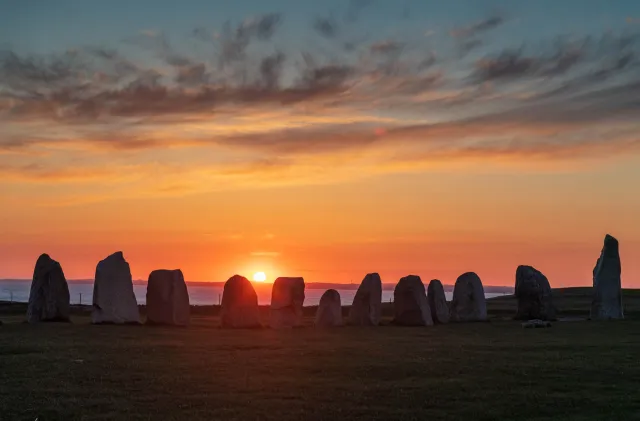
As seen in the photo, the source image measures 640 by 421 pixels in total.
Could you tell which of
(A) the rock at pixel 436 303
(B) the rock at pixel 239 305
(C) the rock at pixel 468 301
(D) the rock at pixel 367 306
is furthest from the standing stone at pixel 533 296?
(B) the rock at pixel 239 305

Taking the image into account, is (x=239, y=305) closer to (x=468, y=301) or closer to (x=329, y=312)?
(x=329, y=312)

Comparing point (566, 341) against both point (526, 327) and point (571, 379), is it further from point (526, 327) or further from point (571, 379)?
point (571, 379)

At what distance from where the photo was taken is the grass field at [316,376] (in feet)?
52.4

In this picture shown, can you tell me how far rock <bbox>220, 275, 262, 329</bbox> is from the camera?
38.5 metres

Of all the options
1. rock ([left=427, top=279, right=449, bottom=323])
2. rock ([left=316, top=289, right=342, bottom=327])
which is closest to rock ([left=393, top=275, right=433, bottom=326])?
rock ([left=427, top=279, right=449, bottom=323])

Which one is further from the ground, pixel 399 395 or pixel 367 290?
pixel 367 290

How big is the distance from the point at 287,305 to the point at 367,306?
429cm

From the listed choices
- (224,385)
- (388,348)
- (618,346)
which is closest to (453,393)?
(224,385)

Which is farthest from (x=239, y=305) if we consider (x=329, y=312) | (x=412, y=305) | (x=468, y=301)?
(x=468, y=301)

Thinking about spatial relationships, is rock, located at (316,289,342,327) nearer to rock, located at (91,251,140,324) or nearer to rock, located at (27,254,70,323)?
rock, located at (91,251,140,324)

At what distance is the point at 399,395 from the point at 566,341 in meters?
13.7

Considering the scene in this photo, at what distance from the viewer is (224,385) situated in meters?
18.7

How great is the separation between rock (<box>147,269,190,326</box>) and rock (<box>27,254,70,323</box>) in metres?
4.32

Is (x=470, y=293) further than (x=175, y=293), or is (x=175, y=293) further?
(x=470, y=293)
